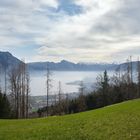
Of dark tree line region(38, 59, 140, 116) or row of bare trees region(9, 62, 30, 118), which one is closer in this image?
row of bare trees region(9, 62, 30, 118)

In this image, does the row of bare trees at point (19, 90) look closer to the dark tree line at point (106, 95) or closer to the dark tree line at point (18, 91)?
the dark tree line at point (18, 91)

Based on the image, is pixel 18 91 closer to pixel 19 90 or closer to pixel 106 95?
pixel 19 90

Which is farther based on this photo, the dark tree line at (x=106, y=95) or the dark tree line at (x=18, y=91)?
the dark tree line at (x=106, y=95)

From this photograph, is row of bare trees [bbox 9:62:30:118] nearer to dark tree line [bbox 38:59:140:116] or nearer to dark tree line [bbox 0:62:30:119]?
dark tree line [bbox 0:62:30:119]

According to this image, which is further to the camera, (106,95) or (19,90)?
(106,95)

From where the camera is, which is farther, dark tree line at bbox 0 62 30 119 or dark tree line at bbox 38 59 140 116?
dark tree line at bbox 38 59 140 116

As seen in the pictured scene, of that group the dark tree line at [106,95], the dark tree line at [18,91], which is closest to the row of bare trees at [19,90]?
the dark tree line at [18,91]

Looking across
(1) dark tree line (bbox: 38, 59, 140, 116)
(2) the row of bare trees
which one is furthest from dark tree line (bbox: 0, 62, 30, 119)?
Answer: (1) dark tree line (bbox: 38, 59, 140, 116)

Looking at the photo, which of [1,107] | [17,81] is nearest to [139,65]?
[17,81]

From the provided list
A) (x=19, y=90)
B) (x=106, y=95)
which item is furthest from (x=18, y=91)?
(x=106, y=95)

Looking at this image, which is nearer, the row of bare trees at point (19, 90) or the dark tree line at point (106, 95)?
the row of bare trees at point (19, 90)

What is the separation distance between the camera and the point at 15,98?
80250 millimetres

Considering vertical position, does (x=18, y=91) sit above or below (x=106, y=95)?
above

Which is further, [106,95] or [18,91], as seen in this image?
[106,95]
